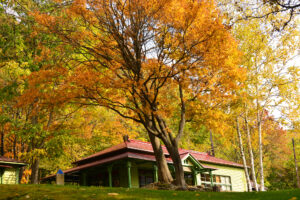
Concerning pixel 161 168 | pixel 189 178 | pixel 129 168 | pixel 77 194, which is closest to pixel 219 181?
pixel 189 178

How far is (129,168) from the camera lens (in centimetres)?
1945

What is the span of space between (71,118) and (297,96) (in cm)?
1738

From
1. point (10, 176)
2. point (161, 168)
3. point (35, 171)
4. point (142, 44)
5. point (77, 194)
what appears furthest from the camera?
point (10, 176)

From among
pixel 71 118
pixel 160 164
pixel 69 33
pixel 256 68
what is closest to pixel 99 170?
pixel 71 118

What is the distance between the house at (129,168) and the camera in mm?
20266

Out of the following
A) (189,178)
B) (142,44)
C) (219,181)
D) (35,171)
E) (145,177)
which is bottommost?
(219,181)

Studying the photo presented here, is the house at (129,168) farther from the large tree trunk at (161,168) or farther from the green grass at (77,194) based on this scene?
the green grass at (77,194)

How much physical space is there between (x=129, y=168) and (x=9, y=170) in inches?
359

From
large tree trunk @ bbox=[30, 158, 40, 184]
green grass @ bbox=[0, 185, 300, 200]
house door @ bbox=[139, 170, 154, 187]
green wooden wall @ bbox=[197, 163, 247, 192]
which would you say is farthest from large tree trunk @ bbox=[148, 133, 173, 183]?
green wooden wall @ bbox=[197, 163, 247, 192]

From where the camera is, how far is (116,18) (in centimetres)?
1323

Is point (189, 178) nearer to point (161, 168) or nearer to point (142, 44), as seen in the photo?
point (161, 168)

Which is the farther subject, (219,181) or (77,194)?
(219,181)

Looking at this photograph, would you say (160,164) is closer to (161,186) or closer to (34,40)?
(161,186)

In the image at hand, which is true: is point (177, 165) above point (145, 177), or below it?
above
